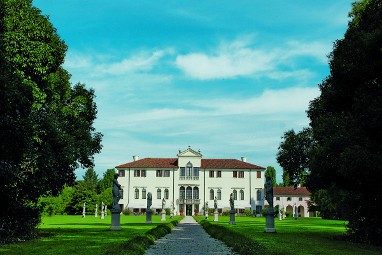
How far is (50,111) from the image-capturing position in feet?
64.3

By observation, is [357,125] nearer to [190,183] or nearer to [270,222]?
[270,222]

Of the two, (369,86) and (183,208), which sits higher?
(369,86)

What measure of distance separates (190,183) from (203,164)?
434 cm

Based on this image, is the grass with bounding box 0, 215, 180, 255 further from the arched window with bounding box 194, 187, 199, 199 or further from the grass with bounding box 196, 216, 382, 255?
the arched window with bounding box 194, 187, 199, 199

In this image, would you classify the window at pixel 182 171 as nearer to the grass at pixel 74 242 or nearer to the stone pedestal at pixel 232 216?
the stone pedestal at pixel 232 216

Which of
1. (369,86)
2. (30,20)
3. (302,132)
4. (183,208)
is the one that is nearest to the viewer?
(369,86)

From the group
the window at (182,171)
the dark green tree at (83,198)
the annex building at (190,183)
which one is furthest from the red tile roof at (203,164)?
the dark green tree at (83,198)

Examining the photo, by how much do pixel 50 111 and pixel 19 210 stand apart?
448cm

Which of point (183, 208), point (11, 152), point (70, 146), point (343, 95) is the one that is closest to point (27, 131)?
point (11, 152)

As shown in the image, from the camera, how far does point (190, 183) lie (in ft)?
256

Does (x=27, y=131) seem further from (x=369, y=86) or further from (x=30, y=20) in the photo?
(x=369, y=86)

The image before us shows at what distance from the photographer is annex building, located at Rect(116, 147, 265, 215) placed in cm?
7794

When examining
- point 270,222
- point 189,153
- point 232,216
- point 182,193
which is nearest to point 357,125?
point 270,222

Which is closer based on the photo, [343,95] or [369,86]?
[369,86]
